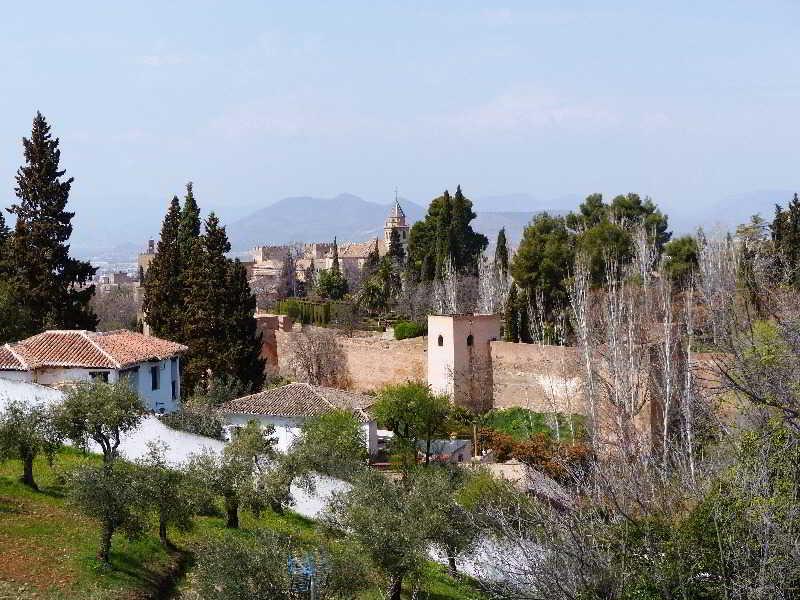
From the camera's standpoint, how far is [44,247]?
28.5 metres

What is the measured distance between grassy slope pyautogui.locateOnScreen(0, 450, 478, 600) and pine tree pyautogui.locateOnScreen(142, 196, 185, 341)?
12.4 metres

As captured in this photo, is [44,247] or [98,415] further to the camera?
[44,247]

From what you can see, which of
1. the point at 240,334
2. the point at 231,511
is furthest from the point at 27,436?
the point at 240,334

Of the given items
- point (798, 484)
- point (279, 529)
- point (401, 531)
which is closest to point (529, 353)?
point (279, 529)

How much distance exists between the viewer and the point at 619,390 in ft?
82.2

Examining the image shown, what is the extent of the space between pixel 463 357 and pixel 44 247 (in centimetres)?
1239

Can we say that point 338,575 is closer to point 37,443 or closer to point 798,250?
point 37,443

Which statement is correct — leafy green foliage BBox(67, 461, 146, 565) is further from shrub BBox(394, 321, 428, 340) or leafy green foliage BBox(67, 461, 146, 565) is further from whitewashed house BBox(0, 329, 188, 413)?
shrub BBox(394, 321, 428, 340)

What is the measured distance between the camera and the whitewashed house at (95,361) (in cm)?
2270

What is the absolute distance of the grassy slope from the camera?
1334 cm

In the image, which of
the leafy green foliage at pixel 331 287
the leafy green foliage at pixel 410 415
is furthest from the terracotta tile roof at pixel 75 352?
the leafy green foliage at pixel 331 287

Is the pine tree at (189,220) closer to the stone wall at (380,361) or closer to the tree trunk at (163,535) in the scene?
the stone wall at (380,361)

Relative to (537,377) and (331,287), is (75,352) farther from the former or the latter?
(331,287)

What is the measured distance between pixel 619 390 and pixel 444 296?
17099 mm
